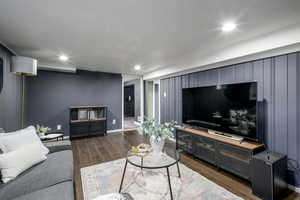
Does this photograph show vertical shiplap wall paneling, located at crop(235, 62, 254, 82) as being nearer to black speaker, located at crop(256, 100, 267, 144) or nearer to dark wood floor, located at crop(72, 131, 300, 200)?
black speaker, located at crop(256, 100, 267, 144)

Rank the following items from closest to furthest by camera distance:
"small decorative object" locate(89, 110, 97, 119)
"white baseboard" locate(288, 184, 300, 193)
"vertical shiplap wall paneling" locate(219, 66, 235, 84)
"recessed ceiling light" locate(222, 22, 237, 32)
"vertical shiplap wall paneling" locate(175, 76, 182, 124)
Answer: 1. "recessed ceiling light" locate(222, 22, 237, 32)
2. "white baseboard" locate(288, 184, 300, 193)
3. "vertical shiplap wall paneling" locate(219, 66, 235, 84)
4. "vertical shiplap wall paneling" locate(175, 76, 182, 124)
5. "small decorative object" locate(89, 110, 97, 119)

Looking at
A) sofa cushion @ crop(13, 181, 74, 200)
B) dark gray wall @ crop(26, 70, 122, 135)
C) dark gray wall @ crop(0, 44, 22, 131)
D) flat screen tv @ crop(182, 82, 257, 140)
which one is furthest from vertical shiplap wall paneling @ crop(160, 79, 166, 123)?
dark gray wall @ crop(0, 44, 22, 131)

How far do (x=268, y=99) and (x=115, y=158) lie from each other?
3.12m

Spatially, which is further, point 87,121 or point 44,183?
point 87,121

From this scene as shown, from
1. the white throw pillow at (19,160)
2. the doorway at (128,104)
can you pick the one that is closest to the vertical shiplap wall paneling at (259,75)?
the white throw pillow at (19,160)

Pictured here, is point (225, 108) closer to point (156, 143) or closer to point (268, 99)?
point (268, 99)

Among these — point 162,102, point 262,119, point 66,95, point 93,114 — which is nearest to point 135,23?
point 262,119

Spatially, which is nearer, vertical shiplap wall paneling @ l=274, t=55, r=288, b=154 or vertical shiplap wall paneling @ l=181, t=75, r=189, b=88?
vertical shiplap wall paneling @ l=274, t=55, r=288, b=154

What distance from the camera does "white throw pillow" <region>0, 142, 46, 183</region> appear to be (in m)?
1.38

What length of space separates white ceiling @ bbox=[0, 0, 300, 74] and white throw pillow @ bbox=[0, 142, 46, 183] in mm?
1620

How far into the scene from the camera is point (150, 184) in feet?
6.77

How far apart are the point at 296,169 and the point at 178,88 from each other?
280 cm

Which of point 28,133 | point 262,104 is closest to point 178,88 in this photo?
point 262,104

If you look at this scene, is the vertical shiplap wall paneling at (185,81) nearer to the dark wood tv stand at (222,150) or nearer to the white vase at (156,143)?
the dark wood tv stand at (222,150)
